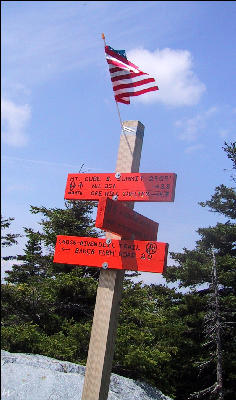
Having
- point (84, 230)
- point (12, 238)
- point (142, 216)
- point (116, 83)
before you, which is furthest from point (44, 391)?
point (12, 238)

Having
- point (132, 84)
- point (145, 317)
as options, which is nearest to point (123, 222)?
point (132, 84)

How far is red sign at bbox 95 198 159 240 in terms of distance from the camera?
489cm

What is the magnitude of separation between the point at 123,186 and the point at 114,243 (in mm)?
851

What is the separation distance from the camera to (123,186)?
5383mm

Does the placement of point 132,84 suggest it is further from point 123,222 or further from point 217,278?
point 217,278

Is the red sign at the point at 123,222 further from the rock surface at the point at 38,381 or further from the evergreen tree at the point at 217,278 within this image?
the evergreen tree at the point at 217,278

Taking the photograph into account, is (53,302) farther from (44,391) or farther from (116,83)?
(116,83)

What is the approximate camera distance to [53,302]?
42.5ft

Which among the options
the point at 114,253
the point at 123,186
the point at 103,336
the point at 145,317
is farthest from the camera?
the point at 145,317

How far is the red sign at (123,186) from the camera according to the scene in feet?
16.6

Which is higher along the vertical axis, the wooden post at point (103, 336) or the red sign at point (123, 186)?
the red sign at point (123, 186)

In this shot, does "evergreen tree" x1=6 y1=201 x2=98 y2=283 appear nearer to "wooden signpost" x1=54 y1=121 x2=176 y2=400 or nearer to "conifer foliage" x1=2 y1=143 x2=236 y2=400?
"conifer foliage" x1=2 y1=143 x2=236 y2=400

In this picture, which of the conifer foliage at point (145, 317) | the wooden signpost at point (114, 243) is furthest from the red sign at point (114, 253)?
the conifer foliage at point (145, 317)

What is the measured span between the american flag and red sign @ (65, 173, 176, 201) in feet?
4.05
